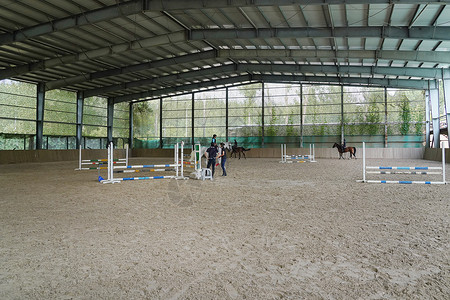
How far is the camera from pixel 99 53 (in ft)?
65.3

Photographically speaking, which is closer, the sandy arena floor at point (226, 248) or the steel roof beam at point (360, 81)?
the sandy arena floor at point (226, 248)

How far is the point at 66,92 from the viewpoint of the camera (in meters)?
29.6

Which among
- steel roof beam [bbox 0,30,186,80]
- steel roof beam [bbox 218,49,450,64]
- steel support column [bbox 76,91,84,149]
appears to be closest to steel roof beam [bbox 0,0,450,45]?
steel roof beam [bbox 0,30,186,80]

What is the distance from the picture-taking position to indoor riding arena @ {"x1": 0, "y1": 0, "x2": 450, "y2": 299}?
3208 millimetres

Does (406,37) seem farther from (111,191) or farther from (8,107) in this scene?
(8,107)

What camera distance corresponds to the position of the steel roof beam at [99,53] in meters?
18.4

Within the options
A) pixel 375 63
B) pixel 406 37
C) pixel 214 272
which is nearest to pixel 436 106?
pixel 375 63

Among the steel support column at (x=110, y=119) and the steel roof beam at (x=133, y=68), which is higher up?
the steel roof beam at (x=133, y=68)

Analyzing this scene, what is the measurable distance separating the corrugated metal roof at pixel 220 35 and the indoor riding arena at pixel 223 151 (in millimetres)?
102

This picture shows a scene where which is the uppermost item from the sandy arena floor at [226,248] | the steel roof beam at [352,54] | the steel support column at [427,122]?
the steel roof beam at [352,54]

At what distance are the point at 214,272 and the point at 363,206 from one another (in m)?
4.48

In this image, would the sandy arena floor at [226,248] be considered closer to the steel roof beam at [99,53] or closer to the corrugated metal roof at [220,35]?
the corrugated metal roof at [220,35]

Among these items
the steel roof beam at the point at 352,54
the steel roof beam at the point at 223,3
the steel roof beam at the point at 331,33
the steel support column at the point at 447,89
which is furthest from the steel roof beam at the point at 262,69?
the steel roof beam at the point at 223,3

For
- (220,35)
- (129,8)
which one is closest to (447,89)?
(220,35)
